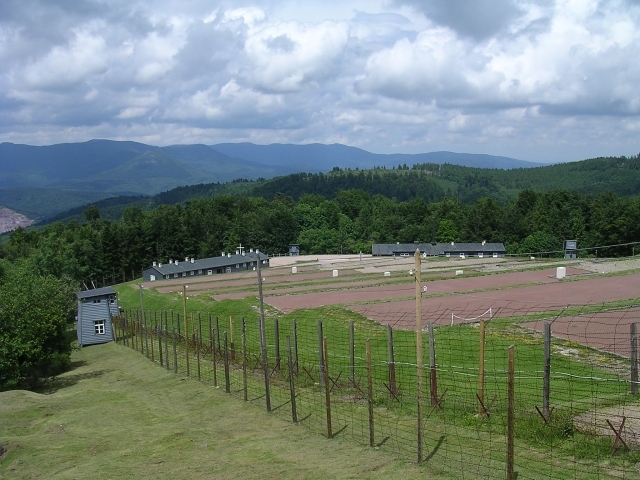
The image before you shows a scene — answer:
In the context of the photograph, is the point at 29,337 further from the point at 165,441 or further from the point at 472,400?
the point at 472,400

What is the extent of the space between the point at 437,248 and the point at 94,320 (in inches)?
2919

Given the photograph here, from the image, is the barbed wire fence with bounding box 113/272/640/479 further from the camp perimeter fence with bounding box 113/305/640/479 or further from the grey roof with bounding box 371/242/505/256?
the grey roof with bounding box 371/242/505/256

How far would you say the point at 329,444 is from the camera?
41.9 feet

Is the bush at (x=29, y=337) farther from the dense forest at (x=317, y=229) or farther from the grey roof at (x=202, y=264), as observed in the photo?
the grey roof at (x=202, y=264)

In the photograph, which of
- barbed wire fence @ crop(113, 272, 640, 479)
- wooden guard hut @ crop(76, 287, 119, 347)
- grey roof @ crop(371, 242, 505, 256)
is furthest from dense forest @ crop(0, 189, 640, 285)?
barbed wire fence @ crop(113, 272, 640, 479)

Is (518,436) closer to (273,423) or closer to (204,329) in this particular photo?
(273,423)

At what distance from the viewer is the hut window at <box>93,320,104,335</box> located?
1699 inches

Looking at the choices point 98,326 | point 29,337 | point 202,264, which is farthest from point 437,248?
point 29,337

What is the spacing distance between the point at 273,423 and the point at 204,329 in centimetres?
2160

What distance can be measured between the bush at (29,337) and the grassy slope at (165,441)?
14.1 ft

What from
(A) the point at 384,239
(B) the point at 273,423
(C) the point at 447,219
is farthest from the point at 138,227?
(B) the point at 273,423

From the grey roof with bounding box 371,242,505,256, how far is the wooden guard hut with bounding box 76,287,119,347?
66.4 meters

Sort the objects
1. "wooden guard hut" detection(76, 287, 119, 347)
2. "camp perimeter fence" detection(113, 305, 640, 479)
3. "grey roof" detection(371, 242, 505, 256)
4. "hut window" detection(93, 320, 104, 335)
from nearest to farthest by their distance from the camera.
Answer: "camp perimeter fence" detection(113, 305, 640, 479) < "wooden guard hut" detection(76, 287, 119, 347) < "hut window" detection(93, 320, 104, 335) < "grey roof" detection(371, 242, 505, 256)

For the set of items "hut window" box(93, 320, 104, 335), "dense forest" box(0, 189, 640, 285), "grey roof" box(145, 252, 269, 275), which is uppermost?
"dense forest" box(0, 189, 640, 285)
